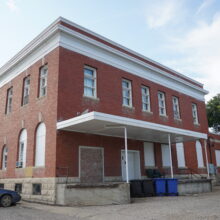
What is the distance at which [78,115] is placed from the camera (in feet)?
49.7

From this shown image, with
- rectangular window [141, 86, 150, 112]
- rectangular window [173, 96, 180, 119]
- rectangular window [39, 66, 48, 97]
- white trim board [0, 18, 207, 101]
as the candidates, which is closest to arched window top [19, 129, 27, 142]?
rectangular window [39, 66, 48, 97]

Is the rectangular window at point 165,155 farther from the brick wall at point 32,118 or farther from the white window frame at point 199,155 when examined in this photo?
the brick wall at point 32,118

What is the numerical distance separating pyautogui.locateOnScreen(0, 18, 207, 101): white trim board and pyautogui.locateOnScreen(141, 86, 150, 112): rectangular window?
100 centimetres

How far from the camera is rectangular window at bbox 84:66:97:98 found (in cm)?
1639

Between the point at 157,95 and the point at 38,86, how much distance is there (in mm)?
9793

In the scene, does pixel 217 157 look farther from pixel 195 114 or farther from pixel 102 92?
pixel 102 92

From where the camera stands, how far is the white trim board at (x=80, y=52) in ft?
51.9

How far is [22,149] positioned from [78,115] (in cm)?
483

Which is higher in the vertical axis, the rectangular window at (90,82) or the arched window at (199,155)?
the rectangular window at (90,82)

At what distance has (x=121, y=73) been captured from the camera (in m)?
18.7

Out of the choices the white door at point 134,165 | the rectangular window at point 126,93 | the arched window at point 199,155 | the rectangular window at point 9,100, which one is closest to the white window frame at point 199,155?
the arched window at point 199,155

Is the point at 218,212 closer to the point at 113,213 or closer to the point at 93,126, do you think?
the point at 113,213

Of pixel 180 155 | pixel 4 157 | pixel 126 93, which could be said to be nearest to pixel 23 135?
pixel 4 157

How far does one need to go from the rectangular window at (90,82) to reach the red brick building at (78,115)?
0.07 meters
